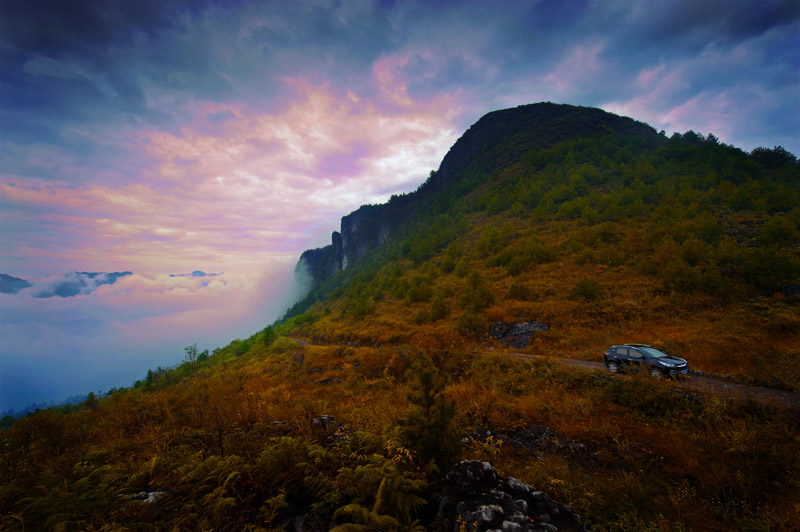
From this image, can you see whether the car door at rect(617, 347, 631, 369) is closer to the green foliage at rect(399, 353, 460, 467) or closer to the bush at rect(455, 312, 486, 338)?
the bush at rect(455, 312, 486, 338)

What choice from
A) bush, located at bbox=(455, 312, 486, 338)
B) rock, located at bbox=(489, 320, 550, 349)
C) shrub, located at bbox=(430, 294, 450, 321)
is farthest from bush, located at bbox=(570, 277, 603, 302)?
shrub, located at bbox=(430, 294, 450, 321)

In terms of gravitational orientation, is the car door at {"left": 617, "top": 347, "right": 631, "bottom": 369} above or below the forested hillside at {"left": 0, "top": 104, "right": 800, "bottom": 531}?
below

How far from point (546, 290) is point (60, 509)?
2627 cm

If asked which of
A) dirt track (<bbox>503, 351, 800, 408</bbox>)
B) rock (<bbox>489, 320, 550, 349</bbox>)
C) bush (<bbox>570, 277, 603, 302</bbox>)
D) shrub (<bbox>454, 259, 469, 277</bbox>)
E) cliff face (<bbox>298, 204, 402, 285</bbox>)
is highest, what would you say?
cliff face (<bbox>298, 204, 402, 285</bbox>)

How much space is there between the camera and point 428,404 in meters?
4.88

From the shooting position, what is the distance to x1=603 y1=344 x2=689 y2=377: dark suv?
9844 millimetres

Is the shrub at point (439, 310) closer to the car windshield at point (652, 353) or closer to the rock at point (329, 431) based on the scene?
the car windshield at point (652, 353)

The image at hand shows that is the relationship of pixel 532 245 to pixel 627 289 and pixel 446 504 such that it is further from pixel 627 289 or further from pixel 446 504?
pixel 446 504

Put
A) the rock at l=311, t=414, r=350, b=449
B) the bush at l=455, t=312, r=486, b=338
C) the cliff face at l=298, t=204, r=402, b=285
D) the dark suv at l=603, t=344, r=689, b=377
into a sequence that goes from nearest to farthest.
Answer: the rock at l=311, t=414, r=350, b=449 < the dark suv at l=603, t=344, r=689, b=377 < the bush at l=455, t=312, r=486, b=338 < the cliff face at l=298, t=204, r=402, b=285

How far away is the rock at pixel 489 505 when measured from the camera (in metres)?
3.20

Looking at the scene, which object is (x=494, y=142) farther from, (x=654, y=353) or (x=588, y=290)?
(x=654, y=353)

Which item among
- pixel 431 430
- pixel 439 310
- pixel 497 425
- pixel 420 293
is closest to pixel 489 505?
pixel 431 430

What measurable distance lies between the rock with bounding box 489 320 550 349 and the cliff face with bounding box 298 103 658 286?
70122 millimetres

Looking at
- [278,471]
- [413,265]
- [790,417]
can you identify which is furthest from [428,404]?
[413,265]
